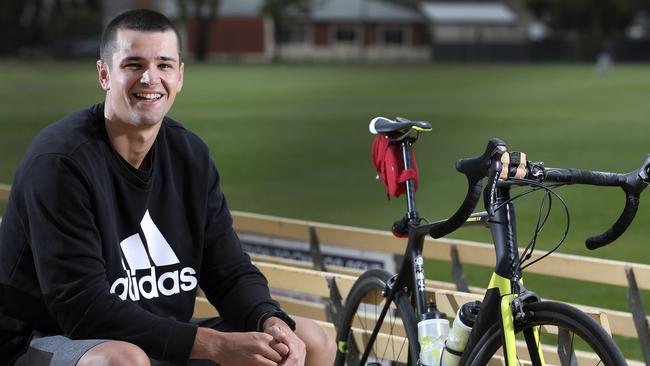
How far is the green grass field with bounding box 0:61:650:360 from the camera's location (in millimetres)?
13203

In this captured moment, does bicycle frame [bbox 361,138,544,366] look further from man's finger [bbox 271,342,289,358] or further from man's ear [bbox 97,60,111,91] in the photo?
man's ear [bbox 97,60,111,91]

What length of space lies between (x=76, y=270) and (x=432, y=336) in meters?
1.22

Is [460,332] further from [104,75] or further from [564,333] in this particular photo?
[104,75]

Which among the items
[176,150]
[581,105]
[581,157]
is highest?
[176,150]

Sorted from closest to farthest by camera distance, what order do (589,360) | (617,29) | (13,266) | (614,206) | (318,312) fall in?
(13,266) → (589,360) → (318,312) → (614,206) → (617,29)

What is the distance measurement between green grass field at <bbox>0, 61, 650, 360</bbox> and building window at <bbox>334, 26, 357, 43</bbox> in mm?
54199

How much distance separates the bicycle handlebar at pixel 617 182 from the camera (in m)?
3.41

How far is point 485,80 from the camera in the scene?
176 ft

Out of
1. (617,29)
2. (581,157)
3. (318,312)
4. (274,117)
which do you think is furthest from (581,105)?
(617,29)

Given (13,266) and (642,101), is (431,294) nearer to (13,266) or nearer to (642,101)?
(13,266)

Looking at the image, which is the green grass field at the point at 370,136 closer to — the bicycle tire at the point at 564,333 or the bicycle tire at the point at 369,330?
the bicycle tire at the point at 369,330

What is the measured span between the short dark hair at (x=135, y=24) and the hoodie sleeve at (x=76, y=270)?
1.32 feet

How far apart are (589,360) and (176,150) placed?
165 centimetres

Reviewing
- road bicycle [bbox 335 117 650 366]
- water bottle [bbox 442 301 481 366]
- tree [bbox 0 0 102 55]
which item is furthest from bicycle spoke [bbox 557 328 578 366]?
tree [bbox 0 0 102 55]
